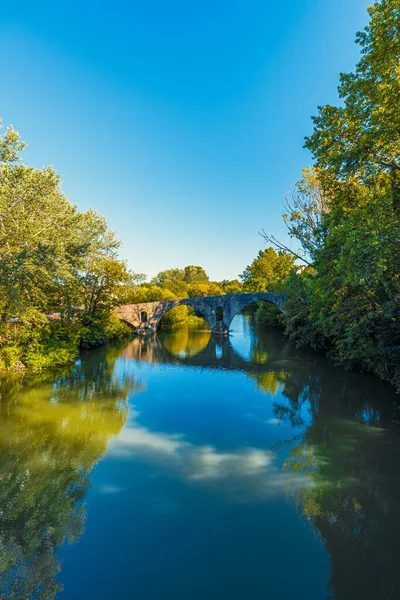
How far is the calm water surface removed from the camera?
4.87m

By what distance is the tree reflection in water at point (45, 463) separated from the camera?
5152 millimetres

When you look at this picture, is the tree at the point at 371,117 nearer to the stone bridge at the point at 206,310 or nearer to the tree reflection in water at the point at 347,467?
the tree reflection in water at the point at 347,467

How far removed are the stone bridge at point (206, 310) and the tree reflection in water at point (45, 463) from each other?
2378cm

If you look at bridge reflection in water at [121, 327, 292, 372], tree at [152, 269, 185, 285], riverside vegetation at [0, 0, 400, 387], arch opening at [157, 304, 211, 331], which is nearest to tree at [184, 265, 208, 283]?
tree at [152, 269, 185, 285]

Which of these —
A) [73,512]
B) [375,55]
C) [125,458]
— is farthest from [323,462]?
[375,55]

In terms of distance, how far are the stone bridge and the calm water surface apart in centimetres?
2472

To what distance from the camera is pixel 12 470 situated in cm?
805

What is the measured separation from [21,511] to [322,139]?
14.5m

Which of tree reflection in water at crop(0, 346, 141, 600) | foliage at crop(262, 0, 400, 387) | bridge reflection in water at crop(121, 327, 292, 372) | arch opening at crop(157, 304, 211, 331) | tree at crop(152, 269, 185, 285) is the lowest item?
tree reflection in water at crop(0, 346, 141, 600)

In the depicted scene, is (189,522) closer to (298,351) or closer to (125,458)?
(125,458)

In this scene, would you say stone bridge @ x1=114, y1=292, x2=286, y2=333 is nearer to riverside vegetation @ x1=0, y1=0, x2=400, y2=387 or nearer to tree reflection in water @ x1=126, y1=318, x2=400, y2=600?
riverside vegetation @ x1=0, y1=0, x2=400, y2=387

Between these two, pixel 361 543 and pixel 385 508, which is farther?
pixel 385 508

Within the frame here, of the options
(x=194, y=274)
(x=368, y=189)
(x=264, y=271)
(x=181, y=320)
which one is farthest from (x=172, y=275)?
(x=368, y=189)

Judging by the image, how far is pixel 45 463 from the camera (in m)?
8.48
